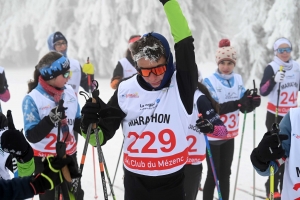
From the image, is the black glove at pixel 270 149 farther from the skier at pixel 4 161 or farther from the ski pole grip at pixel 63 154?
the skier at pixel 4 161

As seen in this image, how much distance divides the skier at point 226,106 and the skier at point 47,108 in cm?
164

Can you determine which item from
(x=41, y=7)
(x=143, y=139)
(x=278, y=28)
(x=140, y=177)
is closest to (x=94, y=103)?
(x=143, y=139)

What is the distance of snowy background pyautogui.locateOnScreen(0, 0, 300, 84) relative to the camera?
35.2 ft

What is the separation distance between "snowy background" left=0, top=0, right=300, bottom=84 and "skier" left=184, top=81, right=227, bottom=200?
722 centimetres

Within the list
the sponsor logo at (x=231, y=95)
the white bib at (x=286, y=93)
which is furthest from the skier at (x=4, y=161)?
the white bib at (x=286, y=93)

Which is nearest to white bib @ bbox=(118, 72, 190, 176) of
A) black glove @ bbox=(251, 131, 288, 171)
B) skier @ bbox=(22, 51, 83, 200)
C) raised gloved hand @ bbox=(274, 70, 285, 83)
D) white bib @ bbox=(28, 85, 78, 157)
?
black glove @ bbox=(251, 131, 288, 171)

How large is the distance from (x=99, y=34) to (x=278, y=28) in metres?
7.03

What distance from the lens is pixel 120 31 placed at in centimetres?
1387

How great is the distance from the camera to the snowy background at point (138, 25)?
1074 cm

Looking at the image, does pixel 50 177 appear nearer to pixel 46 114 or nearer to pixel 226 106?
pixel 46 114

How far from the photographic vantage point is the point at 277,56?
554 centimetres

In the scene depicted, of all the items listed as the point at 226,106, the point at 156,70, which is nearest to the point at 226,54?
the point at 226,106

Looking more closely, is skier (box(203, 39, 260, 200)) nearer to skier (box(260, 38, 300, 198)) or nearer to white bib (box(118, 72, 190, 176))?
skier (box(260, 38, 300, 198))

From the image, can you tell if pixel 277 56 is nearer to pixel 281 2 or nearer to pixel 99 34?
pixel 281 2
